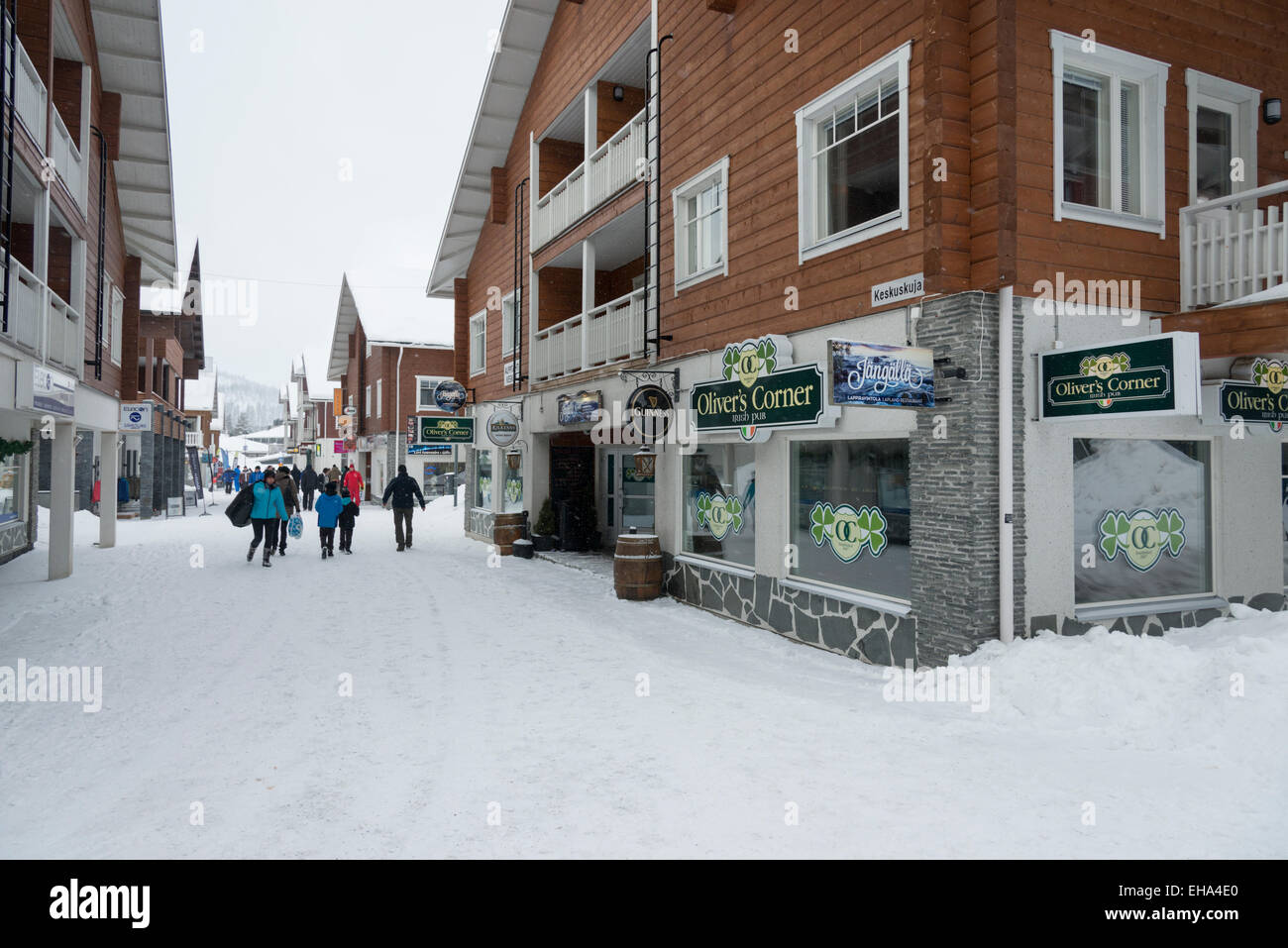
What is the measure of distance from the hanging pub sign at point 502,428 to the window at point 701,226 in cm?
677

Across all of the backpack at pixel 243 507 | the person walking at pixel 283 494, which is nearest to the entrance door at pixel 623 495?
the person walking at pixel 283 494

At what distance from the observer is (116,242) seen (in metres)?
18.2

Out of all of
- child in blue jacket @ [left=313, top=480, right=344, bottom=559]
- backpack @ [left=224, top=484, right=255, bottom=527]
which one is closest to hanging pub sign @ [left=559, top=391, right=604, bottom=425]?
child in blue jacket @ [left=313, top=480, right=344, bottom=559]

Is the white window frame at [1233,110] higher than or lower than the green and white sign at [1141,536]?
higher

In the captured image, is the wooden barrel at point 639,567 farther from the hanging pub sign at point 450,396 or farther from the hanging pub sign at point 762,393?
the hanging pub sign at point 450,396

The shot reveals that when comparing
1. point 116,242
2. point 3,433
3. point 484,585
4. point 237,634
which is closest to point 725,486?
point 484,585

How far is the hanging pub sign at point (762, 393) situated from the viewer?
333 inches

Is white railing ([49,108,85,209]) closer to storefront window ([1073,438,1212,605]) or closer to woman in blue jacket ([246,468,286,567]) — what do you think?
woman in blue jacket ([246,468,286,567])

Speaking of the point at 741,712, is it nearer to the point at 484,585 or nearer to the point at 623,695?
the point at 623,695

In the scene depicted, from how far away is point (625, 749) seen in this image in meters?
5.64

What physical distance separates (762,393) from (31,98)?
10.8 metres

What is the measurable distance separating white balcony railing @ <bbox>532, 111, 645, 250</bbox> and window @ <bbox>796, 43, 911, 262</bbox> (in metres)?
4.86

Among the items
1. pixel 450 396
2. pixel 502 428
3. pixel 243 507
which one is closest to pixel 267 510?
pixel 243 507

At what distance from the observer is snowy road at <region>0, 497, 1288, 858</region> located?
4.30 m
